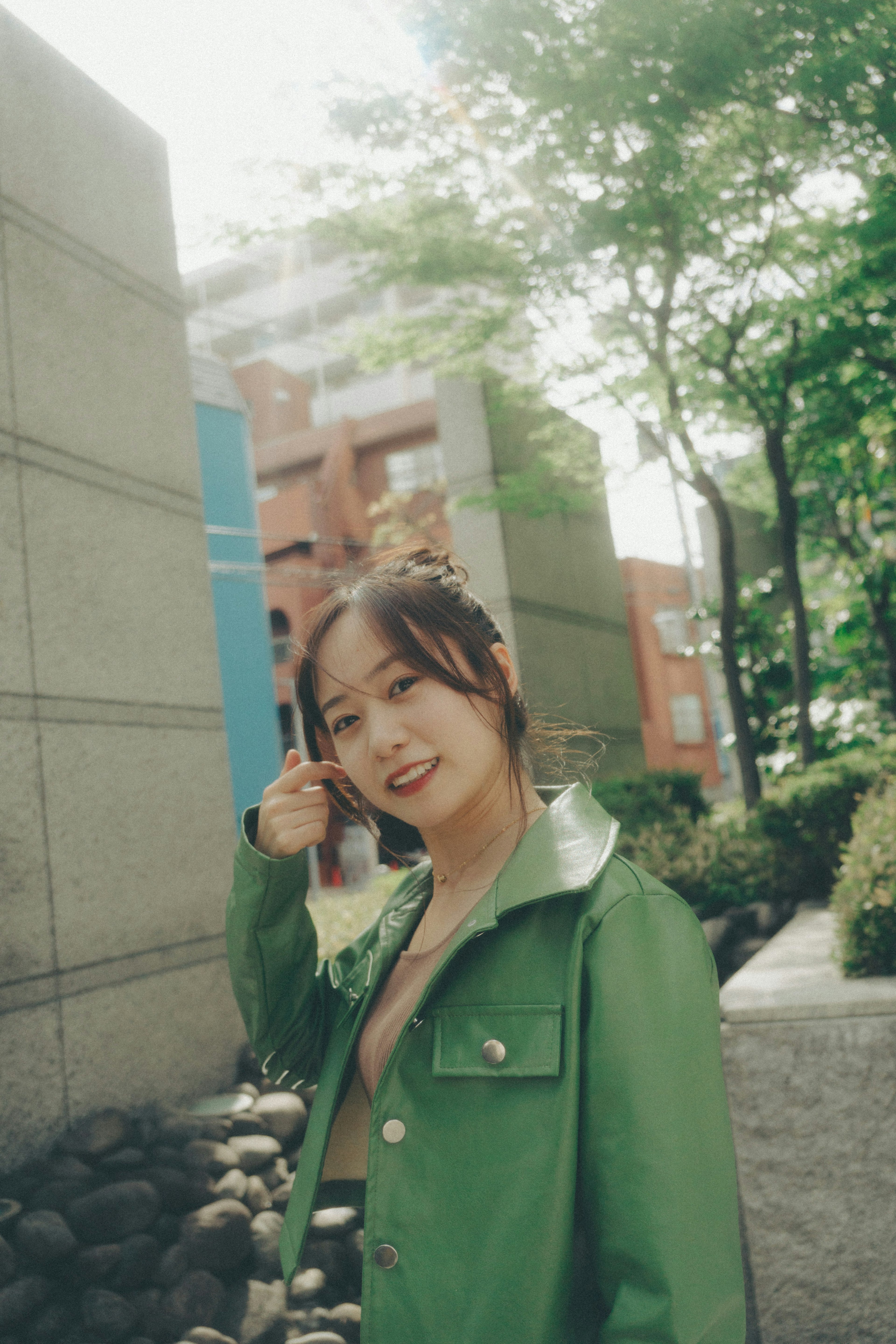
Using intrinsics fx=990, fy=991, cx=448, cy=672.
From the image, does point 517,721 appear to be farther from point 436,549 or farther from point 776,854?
point 776,854

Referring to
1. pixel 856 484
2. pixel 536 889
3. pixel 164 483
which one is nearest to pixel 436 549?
pixel 536 889

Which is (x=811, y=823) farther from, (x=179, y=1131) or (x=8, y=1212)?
(x=8, y=1212)

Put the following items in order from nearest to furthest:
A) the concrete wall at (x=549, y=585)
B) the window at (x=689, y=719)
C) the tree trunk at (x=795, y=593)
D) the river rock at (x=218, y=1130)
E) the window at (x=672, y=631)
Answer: the river rock at (x=218, y=1130), the concrete wall at (x=549, y=585), the tree trunk at (x=795, y=593), the window at (x=672, y=631), the window at (x=689, y=719)

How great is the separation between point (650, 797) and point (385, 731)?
18.2 ft

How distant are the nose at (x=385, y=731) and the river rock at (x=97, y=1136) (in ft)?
8.12

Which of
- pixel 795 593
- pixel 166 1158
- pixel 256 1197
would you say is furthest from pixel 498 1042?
pixel 795 593

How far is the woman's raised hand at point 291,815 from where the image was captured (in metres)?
1.51

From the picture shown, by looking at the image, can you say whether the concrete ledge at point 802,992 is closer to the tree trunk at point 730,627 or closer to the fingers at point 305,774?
the fingers at point 305,774

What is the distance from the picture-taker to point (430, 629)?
4.57 ft

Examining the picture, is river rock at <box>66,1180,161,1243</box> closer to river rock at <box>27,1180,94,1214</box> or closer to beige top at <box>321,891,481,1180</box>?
river rock at <box>27,1180,94,1214</box>

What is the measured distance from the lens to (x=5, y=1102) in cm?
307

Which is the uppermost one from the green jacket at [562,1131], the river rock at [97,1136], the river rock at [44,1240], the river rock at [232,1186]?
the green jacket at [562,1131]

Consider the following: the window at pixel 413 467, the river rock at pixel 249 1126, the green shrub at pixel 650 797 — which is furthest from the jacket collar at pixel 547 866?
the window at pixel 413 467

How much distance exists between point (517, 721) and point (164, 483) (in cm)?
324
